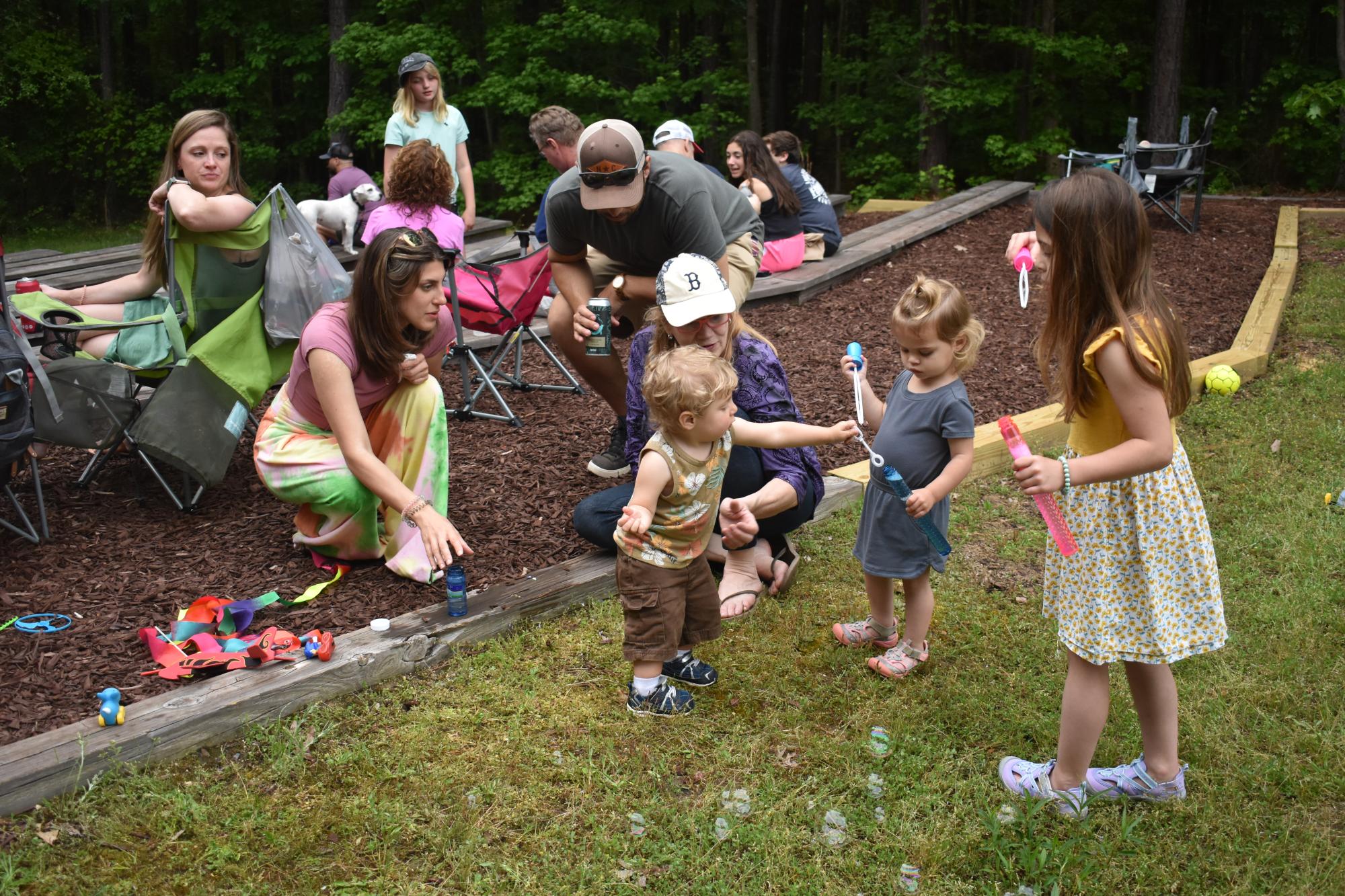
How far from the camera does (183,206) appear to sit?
13.4 feet

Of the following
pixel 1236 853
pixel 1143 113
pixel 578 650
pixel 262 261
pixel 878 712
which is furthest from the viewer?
pixel 1143 113

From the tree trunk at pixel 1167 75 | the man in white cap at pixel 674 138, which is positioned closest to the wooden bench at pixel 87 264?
the man in white cap at pixel 674 138

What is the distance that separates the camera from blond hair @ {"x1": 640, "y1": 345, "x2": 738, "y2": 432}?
9.13 feet

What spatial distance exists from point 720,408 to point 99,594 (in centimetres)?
223

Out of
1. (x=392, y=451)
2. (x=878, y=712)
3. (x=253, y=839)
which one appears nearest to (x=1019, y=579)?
(x=878, y=712)

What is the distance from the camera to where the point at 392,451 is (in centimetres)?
370

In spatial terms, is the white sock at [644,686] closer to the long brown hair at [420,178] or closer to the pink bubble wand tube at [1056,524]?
the pink bubble wand tube at [1056,524]

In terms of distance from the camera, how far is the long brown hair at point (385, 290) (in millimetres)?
3453

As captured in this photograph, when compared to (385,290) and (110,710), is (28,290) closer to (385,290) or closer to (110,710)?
(385,290)

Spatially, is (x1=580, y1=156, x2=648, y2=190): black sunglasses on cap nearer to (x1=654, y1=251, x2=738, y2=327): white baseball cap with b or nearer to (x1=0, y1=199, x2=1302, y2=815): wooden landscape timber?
(x1=654, y1=251, x2=738, y2=327): white baseball cap with b

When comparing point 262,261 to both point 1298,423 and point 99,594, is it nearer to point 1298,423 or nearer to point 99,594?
point 99,594

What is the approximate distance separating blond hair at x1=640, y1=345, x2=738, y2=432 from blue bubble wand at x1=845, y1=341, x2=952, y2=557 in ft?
1.21

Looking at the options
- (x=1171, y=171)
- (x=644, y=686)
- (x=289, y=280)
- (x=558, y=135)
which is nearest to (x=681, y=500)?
(x=644, y=686)

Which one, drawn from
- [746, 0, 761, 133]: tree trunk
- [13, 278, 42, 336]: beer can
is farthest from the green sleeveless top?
[746, 0, 761, 133]: tree trunk
